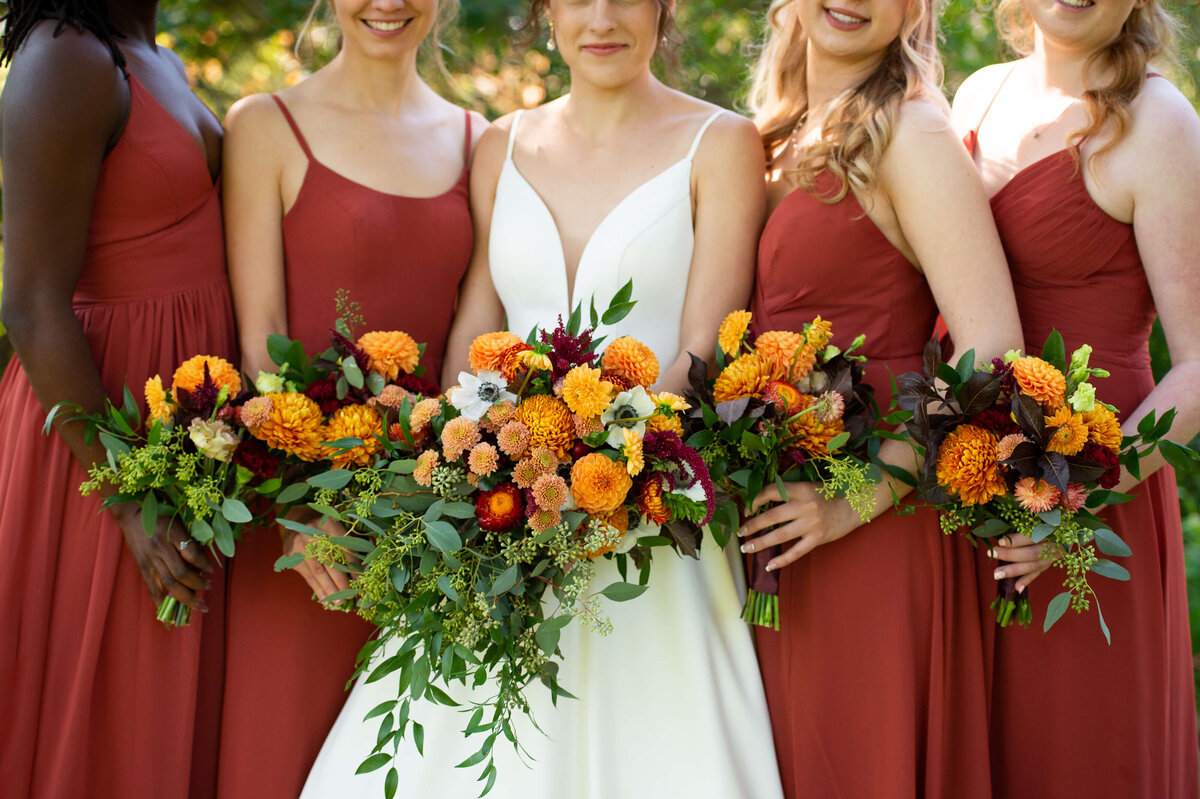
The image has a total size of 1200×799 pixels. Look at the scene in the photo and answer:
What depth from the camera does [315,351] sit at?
3.19 meters

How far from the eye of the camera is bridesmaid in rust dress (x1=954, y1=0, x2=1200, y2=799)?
9.00ft

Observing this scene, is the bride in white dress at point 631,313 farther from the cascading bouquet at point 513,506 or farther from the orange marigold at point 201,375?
the orange marigold at point 201,375

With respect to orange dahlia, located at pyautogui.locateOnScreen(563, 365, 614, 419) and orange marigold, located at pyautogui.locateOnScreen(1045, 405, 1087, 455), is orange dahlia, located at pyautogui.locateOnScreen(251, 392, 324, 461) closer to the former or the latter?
orange dahlia, located at pyautogui.locateOnScreen(563, 365, 614, 419)

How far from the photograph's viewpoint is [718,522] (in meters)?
2.70

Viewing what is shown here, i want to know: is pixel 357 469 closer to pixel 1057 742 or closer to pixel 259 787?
pixel 259 787

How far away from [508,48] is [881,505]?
434cm

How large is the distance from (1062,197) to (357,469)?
1998 mm

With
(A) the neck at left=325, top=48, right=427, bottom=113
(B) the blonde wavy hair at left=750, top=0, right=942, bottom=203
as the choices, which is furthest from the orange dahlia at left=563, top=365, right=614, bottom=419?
(A) the neck at left=325, top=48, right=427, bottom=113

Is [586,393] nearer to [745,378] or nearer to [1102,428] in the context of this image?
[745,378]

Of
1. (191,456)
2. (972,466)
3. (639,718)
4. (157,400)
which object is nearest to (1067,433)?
(972,466)

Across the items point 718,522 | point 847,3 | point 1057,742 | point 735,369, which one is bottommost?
point 1057,742

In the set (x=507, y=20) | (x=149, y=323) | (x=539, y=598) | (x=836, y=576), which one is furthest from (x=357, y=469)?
(x=507, y=20)

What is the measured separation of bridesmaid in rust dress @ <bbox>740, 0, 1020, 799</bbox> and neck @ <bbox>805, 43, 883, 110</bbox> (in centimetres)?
9

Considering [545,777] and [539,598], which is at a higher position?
[539,598]
